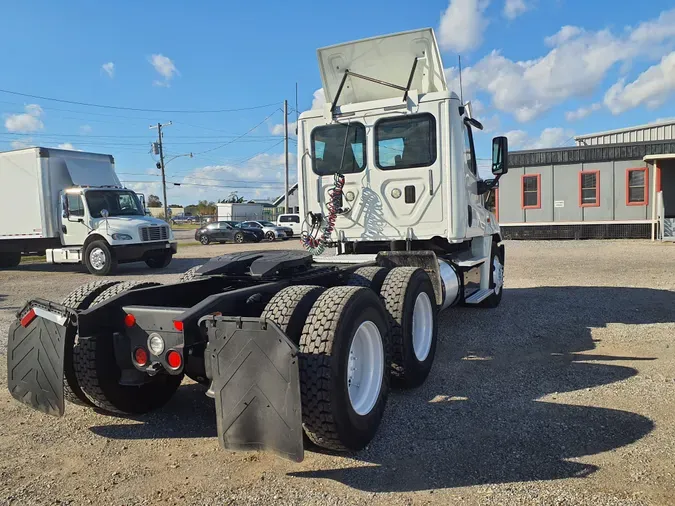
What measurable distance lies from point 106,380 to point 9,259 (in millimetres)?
16885

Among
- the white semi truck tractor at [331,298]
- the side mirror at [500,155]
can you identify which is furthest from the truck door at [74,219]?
the side mirror at [500,155]

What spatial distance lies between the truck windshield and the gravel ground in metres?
10.7

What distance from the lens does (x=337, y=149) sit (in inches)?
273

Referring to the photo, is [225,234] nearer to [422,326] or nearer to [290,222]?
[290,222]

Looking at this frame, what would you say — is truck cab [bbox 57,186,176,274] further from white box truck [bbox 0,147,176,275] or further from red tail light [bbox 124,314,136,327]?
red tail light [bbox 124,314,136,327]

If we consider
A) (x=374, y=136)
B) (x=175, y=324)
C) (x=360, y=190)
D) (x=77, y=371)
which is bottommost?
(x=77, y=371)

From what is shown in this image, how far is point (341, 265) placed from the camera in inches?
229

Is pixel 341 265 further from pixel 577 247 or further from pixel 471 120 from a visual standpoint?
pixel 577 247

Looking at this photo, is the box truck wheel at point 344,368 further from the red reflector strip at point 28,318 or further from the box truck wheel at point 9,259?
the box truck wheel at point 9,259

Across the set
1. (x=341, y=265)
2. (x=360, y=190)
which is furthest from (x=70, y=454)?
(x=360, y=190)

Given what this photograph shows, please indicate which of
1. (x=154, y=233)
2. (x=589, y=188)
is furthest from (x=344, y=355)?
(x=589, y=188)

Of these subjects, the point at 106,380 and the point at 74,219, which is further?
the point at 74,219

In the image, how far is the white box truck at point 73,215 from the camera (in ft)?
50.1

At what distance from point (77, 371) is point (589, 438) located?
3.55 metres
